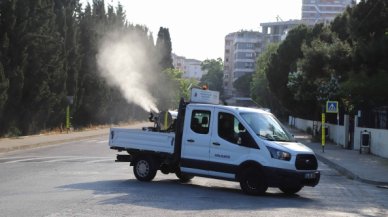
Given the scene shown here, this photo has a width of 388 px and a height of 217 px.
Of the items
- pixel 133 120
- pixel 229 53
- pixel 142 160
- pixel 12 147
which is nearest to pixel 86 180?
pixel 142 160

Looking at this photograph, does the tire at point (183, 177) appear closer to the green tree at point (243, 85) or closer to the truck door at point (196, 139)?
the truck door at point (196, 139)

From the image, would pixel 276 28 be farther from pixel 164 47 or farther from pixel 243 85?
pixel 164 47

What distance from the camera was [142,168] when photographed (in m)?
15.5

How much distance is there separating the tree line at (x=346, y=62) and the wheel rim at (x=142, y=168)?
53.6ft

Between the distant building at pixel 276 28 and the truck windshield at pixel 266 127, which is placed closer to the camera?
the truck windshield at pixel 266 127

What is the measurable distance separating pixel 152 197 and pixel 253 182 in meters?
2.46

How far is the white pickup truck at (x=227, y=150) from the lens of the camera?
13453 millimetres

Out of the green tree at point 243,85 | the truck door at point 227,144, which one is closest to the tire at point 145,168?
the truck door at point 227,144

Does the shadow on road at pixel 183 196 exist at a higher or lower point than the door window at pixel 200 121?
lower

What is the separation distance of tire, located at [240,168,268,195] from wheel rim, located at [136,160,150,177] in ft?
9.14

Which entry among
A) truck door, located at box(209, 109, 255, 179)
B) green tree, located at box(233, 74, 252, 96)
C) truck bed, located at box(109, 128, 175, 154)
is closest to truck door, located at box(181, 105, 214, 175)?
truck door, located at box(209, 109, 255, 179)

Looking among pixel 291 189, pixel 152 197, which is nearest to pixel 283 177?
pixel 291 189

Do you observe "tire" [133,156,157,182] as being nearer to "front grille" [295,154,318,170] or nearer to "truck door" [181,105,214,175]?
"truck door" [181,105,214,175]

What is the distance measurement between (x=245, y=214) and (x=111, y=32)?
4857cm
